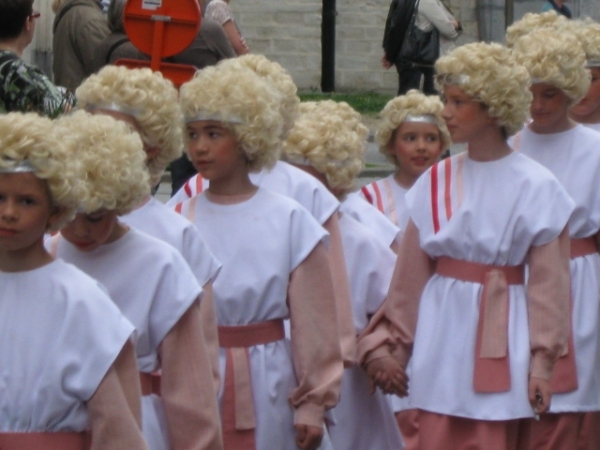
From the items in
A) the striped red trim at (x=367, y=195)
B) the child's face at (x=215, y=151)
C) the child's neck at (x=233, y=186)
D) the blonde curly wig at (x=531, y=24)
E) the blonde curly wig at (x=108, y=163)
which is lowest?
the striped red trim at (x=367, y=195)

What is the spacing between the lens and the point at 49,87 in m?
5.52

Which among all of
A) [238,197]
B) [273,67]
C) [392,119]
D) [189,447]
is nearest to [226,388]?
[238,197]

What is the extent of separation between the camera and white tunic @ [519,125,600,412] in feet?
21.2

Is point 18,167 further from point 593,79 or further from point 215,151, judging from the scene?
point 593,79

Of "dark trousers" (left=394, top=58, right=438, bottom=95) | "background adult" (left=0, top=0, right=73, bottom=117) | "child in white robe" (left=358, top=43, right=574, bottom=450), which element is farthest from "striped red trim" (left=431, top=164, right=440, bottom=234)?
"dark trousers" (left=394, top=58, right=438, bottom=95)

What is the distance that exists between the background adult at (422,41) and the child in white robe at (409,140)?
7.61 m

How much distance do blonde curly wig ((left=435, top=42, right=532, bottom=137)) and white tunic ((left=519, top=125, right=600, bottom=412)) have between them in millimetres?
858

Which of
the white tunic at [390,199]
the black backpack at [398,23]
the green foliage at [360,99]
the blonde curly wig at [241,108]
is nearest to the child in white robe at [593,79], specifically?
the white tunic at [390,199]

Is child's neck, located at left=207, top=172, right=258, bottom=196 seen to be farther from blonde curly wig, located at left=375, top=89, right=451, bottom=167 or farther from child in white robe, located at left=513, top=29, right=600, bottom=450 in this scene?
blonde curly wig, located at left=375, top=89, right=451, bottom=167

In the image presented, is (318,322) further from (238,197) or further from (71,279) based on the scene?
(71,279)

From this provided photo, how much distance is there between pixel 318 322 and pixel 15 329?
171 centimetres

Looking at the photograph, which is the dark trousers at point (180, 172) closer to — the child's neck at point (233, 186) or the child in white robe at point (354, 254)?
the child in white robe at point (354, 254)

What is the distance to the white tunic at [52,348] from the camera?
3592 mm

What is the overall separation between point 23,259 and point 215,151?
1.60 meters
